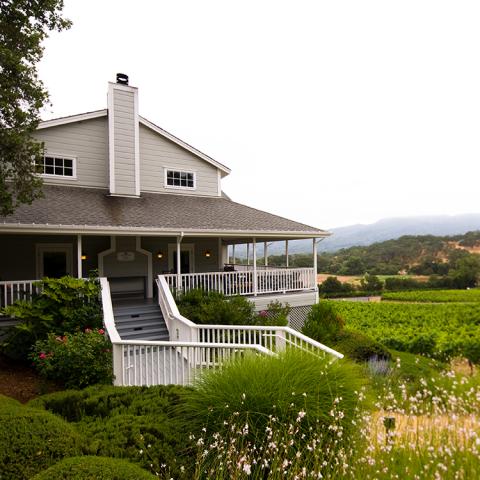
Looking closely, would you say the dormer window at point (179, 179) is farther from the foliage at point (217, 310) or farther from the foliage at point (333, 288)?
the foliage at point (333, 288)

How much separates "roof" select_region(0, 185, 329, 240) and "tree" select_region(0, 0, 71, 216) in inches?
52.6

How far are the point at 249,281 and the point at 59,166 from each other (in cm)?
848

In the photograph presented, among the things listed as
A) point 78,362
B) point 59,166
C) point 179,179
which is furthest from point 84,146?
point 78,362

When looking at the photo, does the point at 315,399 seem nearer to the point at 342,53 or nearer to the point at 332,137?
the point at 342,53

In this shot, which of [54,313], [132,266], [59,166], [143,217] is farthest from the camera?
[59,166]

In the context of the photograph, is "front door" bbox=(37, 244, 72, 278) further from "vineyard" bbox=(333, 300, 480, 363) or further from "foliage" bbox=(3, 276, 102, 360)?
"vineyard" bbox=(333, 300, 480, 363)

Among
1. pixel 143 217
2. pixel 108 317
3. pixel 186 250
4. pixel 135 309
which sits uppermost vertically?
pixel 143 217

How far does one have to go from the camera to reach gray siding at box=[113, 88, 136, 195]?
1430 cm

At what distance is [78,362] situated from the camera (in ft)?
24.1

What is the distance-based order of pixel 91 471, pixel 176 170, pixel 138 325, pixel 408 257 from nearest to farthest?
pixel 91 471 → pixel 138 325 → pixel 176 170 → pixel 408 257

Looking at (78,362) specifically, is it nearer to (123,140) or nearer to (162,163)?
(123,140)

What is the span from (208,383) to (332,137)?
13431cm

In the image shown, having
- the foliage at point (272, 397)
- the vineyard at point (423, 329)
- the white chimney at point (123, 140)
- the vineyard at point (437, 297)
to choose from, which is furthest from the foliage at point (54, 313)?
the vineyard at point (437, 297)

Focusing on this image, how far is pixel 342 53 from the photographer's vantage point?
1880 cm
